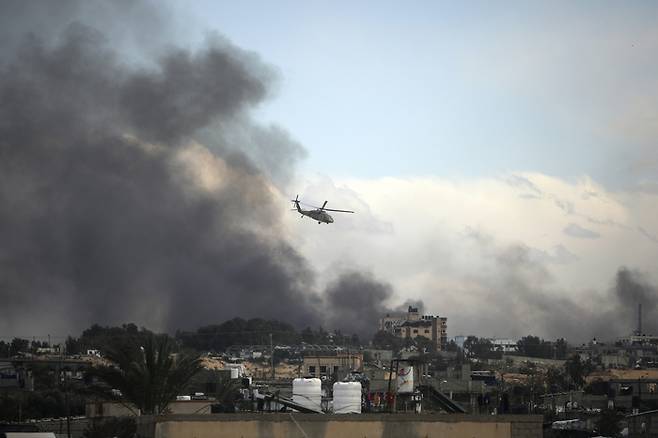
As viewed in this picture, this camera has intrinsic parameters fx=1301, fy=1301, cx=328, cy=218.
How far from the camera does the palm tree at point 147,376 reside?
5938 centimetres

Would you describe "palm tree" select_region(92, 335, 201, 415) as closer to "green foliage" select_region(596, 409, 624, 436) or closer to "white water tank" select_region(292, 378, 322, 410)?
"white water tank" select_region(292, 378, 322, 410)

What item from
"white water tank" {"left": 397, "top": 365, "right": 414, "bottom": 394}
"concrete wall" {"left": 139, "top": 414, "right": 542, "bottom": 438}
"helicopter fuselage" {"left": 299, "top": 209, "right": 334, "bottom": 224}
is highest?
"helicopter fuselage" {"left": 299, "top": 209, "right": 334, "bottom": 224}

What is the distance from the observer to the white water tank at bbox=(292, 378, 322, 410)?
42.2m

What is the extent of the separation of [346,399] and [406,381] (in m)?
4.10

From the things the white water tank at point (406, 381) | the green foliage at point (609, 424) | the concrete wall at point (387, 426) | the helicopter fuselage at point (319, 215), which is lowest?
the concrete wall at point (387, 426)

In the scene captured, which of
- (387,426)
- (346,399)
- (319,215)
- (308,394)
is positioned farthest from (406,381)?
(319,215)

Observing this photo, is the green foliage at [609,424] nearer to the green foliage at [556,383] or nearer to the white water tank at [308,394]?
the white water tank at [308,394]

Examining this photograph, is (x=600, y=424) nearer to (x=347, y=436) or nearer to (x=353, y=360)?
(x=347, y=436)

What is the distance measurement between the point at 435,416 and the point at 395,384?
7.29 metres

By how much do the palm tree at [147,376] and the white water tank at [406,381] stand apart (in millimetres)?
17029

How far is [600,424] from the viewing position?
7788cm

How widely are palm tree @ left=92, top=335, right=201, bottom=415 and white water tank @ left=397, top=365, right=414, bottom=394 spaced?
670 inches

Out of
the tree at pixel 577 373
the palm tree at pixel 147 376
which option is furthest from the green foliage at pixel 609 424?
the tree at pixel 577 373

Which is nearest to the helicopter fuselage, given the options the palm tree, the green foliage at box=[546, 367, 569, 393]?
the green foliage at box=[546, 367, 569, 393]
